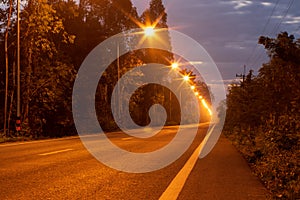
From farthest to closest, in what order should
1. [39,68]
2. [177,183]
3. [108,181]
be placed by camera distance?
[39,68] < [108,181] < [177,183]

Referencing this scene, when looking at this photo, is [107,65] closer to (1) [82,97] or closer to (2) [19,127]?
(1) [82,97]

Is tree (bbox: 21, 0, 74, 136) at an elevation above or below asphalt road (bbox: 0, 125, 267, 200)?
above

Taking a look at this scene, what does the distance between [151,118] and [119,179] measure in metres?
62.2

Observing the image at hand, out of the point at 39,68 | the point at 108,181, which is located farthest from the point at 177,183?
the point at 39,68

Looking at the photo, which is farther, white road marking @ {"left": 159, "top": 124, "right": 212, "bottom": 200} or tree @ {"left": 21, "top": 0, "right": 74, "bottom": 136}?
tree @ {"left": 21, "top": 0, "right": 74, "bottom": 136}

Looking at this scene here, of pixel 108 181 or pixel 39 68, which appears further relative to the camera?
pixel 39 68

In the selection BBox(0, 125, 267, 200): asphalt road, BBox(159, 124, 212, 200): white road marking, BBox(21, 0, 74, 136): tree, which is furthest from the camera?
BBox(21, 0, 74, 136): tree

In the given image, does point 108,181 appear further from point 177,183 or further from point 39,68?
point 39,68

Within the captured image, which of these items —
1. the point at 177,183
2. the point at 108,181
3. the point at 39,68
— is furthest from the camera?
the point at 39,68

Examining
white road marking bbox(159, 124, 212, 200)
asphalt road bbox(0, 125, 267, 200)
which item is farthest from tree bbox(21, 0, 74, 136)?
white road marking bbox(159, 124, 212, 200)

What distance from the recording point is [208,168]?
12992mm

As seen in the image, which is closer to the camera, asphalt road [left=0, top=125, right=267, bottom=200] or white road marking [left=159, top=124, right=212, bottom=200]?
white road marking [left=159, top=124, right=212, bottom=200]

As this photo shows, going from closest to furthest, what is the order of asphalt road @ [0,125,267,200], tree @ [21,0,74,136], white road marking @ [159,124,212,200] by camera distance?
white road marking @ [159,124,212,200] → asphalt road @ [0,125,267,200] → tree @ [21,0,74,136]

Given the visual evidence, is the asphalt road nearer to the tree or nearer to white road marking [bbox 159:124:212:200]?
white road marking [bbox 159:124:212:200]
